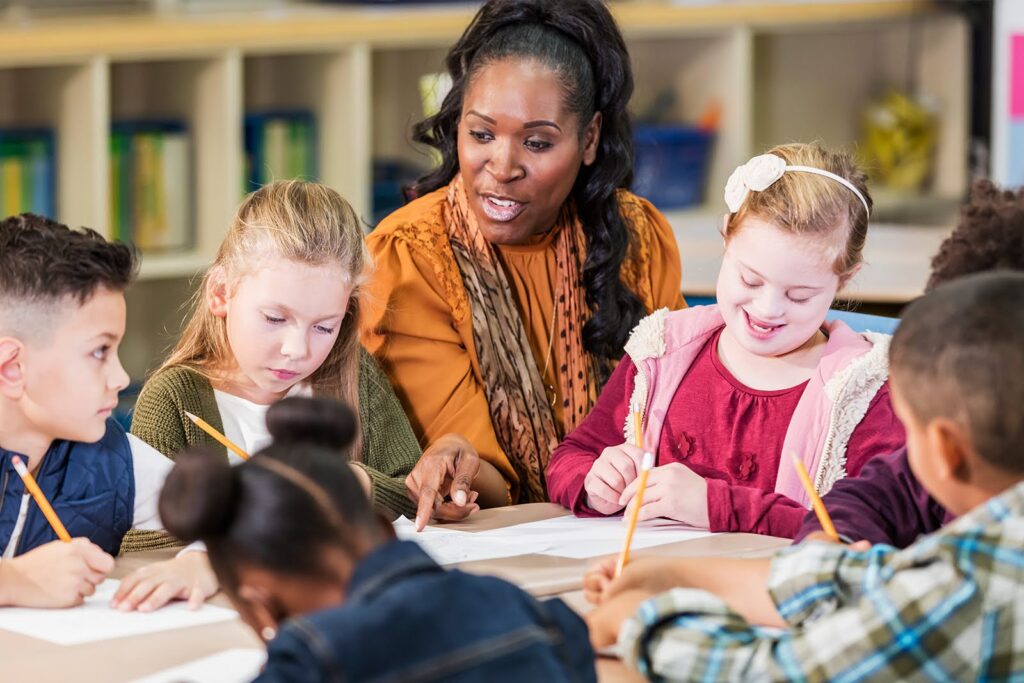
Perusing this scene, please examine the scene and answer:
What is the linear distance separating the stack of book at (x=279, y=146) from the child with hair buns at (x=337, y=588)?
9.38 feet

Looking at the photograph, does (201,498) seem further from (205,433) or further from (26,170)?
(26,170)

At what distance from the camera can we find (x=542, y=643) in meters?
1.04

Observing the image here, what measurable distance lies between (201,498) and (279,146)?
9.76ft

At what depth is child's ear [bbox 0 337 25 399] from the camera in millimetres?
1525

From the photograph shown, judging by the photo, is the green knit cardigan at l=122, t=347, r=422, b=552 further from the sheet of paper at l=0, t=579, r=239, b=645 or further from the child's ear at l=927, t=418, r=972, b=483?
the child's ear at l=927, t=418, r=972, b=483

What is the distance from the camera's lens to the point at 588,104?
7.17 feet

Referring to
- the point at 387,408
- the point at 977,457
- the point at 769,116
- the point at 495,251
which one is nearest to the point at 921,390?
the point at 977,457

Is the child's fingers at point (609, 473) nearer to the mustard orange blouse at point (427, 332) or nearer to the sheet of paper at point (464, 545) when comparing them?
the sheet of paper at point (464, 545)

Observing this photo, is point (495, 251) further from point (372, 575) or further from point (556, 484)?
point (372, 575)

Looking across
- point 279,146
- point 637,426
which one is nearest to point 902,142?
point 279,146

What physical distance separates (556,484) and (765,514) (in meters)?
0.28

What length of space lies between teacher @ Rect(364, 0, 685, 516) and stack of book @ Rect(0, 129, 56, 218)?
5.01ft

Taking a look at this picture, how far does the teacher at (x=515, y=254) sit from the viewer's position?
2.10 m

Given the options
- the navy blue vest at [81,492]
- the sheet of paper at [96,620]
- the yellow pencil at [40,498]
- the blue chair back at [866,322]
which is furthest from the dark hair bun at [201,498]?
the blue chair back at [866,322]
